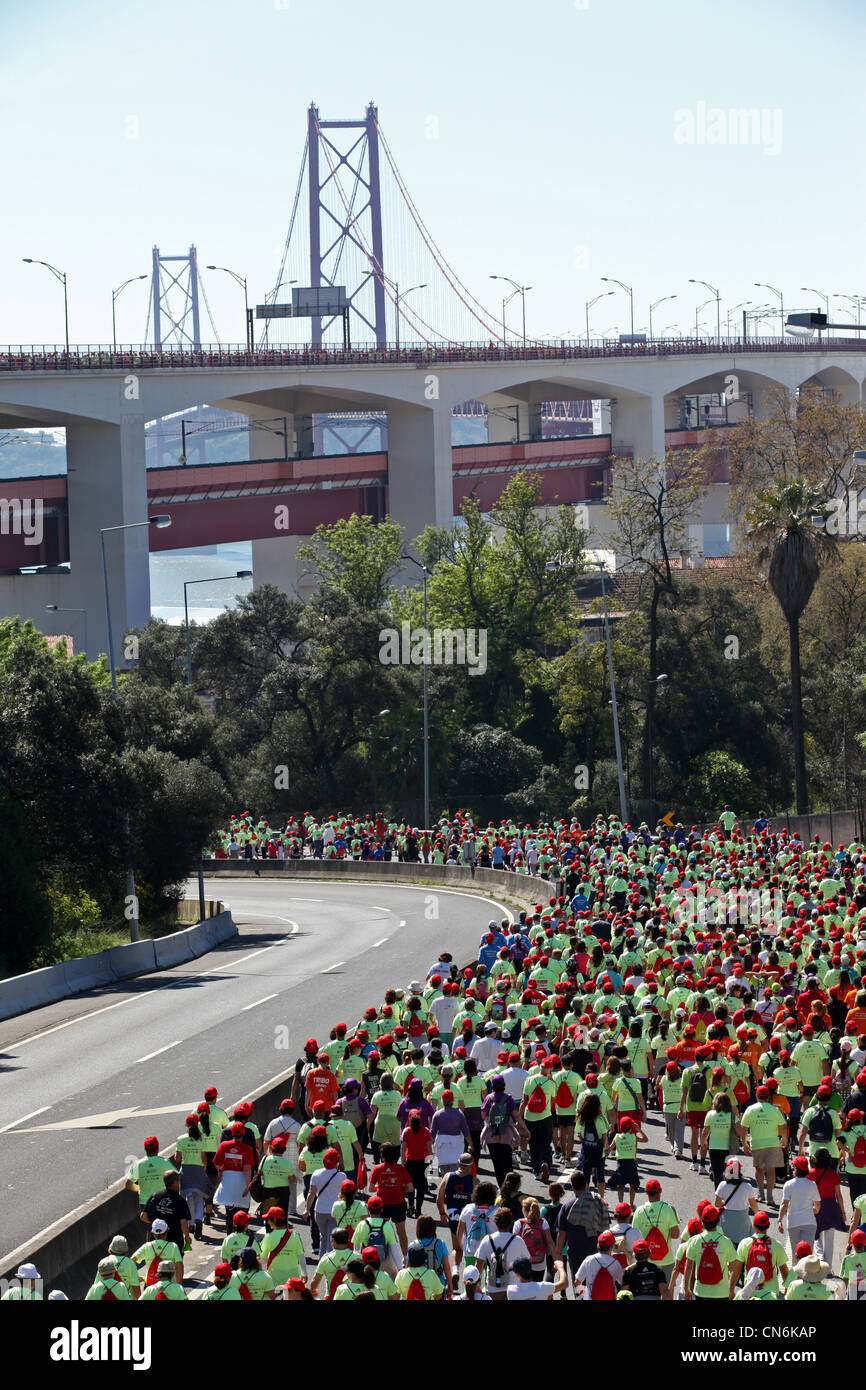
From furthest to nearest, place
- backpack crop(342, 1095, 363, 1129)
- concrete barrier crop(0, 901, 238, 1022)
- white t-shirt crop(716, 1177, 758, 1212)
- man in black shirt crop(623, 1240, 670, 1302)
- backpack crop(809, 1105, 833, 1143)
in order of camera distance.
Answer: concrete barrier crop(0, 901, 238, 1022)
backpack crop(342, 1095, 363, 1129)
backpack crop(809, 1105, 833, 1143)
white t-shirt crop(716, 1177, 758, 1212)
man in black shirt crop(623, 1240, 670, 1302)

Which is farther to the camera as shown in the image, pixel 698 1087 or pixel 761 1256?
pixel 698 1087

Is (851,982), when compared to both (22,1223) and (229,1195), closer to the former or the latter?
(229,1195)

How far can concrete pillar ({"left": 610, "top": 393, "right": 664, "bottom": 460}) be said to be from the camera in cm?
11019

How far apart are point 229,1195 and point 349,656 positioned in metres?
52.0

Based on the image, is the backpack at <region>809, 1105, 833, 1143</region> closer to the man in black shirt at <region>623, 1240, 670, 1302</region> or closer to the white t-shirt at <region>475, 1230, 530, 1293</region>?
the man in black shirt at <region>623, 1240, 670, 1302</region>

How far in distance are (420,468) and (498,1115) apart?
3180 inches

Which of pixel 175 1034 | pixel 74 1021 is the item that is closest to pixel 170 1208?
pixel 175 1034

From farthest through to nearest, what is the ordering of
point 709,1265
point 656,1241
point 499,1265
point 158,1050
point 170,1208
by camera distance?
point 158,1050 < point 170,1208 < point 656,1241 < point 709,1265 < point 499,1265

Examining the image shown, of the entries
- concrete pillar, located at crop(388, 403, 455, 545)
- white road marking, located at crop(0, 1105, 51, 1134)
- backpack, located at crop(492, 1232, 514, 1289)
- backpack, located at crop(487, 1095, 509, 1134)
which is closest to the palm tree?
white road marking, located at crop(0, 1105, 51, 1134)

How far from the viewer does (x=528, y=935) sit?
24469 millimetres

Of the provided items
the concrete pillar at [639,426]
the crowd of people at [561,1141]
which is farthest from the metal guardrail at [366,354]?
the crowd of people at [561,1141]

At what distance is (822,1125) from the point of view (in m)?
13.9

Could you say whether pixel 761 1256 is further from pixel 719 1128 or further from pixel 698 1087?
pixel 698 1087

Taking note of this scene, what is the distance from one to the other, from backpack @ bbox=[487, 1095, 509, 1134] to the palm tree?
36965mm
